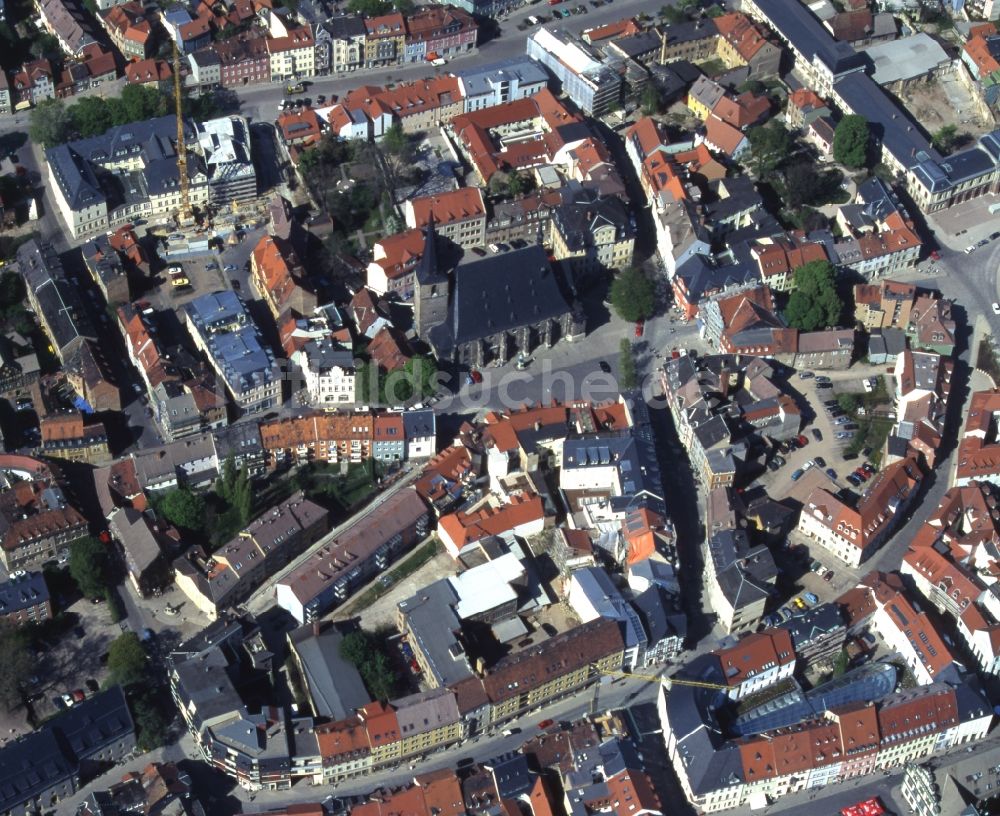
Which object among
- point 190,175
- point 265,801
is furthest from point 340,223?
point 265,801

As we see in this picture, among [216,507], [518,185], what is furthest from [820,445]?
[216,507]

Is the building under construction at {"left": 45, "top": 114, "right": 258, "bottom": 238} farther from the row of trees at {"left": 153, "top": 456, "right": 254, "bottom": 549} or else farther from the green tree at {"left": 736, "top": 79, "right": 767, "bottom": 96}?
the green tree at {"left": 736, "top": 79, "right": 767, "bottom": 96}

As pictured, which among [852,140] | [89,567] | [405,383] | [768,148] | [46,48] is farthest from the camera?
[46,48]

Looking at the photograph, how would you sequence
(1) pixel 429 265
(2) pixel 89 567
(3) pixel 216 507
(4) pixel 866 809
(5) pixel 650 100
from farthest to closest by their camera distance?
1. (5) pixel 650 100
2. (1) pixel 429 265
3. (3) pixel 216 507
4. (2) pixel 89 567
5. (4) pixel 866 809

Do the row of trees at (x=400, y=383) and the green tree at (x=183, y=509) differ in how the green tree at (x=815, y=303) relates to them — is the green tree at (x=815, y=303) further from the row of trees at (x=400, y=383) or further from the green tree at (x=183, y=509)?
the green tree at (x=183, y=509)

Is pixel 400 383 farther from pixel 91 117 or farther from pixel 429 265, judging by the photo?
pixel 91 117

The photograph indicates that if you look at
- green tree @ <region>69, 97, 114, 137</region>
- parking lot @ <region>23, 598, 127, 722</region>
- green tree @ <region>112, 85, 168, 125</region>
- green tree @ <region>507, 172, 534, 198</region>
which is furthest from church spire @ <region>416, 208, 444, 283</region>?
green tree @ <region>69, 97, 114, 137</region>

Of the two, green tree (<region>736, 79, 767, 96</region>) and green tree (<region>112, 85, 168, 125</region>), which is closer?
green tree (<region>112, 85, 168, 125</region>)
